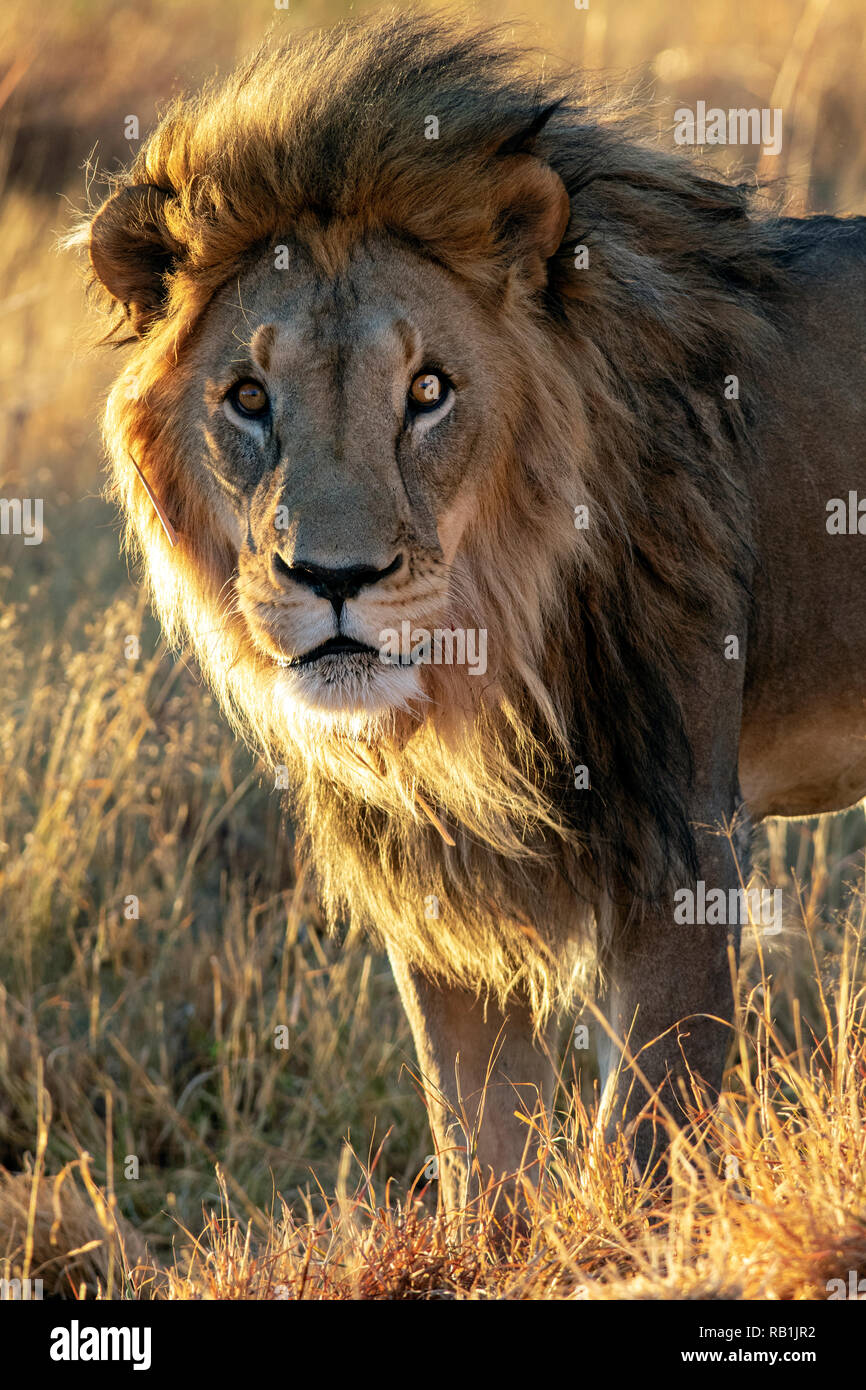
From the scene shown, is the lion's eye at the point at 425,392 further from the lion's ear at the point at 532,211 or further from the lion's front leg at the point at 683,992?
the lion's front leg at the point at 683,992

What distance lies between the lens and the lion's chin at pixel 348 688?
121 inches

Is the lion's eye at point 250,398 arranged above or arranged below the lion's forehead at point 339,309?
below

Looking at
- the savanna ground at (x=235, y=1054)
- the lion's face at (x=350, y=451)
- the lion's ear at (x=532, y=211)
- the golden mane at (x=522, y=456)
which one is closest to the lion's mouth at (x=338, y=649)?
the lion's face at (x=350, y=451)

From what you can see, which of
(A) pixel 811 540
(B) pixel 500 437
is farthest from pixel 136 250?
(A) pixel 811 540

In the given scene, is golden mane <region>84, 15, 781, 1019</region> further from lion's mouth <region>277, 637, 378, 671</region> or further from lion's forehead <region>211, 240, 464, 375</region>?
lion's mouth <region>277, 637, 378, 671</region>

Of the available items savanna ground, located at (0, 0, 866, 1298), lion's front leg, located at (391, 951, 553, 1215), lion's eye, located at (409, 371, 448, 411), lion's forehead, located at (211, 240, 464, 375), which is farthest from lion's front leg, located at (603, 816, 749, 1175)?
lion's forehead, located at (211, 240, 464, 375)

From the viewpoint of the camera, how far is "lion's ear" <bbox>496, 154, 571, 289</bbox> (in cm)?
319

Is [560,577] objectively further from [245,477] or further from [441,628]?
[245,477]

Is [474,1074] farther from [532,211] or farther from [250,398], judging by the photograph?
[532,211]

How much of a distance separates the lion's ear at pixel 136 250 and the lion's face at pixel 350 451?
22 cm

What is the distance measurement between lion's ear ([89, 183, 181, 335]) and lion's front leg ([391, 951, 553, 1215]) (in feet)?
5.44

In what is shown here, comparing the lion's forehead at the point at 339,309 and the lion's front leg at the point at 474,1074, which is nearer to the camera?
the lion's forehead at the point at 339,309

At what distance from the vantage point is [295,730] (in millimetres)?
3549

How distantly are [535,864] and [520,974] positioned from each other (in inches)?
12.6
